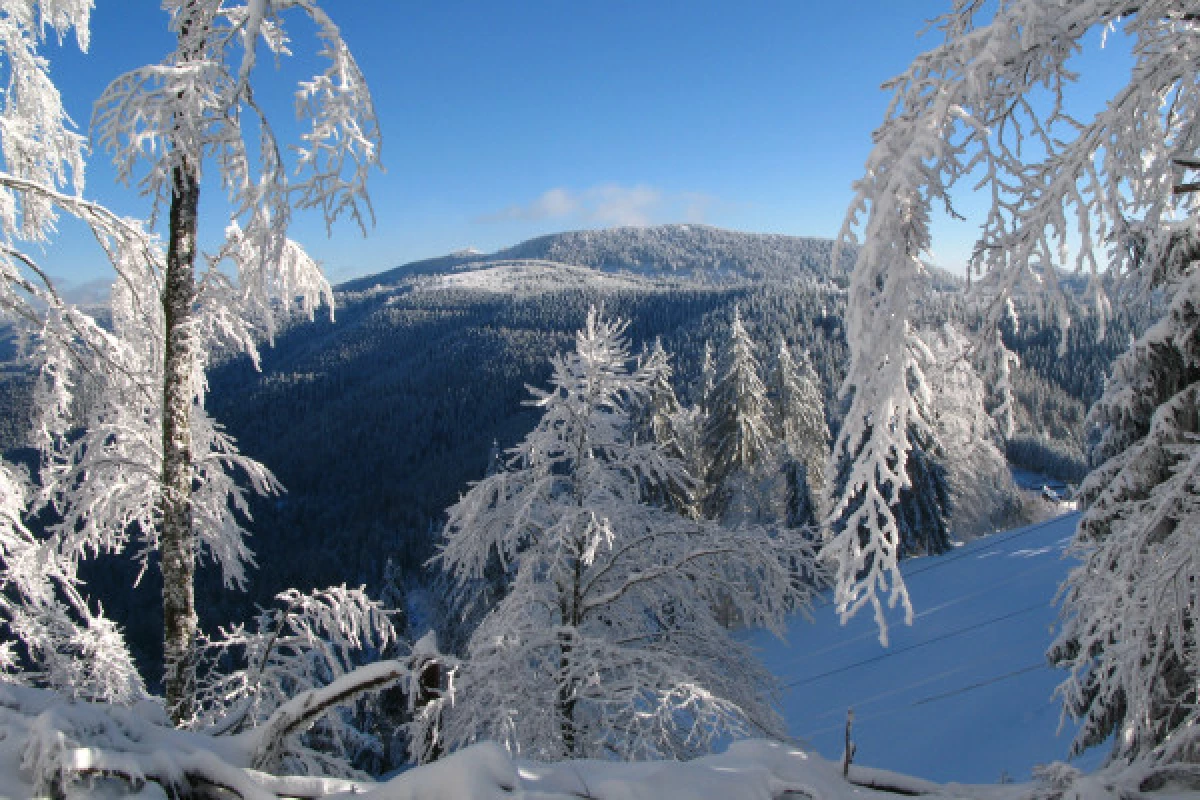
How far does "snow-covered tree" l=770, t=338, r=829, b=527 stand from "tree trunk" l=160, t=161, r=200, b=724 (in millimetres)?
21996

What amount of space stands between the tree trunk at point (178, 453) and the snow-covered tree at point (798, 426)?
2200cm

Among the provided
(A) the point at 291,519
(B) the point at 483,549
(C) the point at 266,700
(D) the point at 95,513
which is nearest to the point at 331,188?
(D) the point at 95,513

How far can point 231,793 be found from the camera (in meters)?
1.69

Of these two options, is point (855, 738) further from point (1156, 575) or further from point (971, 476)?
point (971, 476)

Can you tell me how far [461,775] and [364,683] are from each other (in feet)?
2.04

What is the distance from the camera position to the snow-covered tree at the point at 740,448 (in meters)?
24.6

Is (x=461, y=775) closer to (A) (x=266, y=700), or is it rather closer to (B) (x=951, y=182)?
(B) (x=951, y=182)

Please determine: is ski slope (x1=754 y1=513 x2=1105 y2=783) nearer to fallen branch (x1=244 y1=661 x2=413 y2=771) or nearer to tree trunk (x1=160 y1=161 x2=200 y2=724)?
tree trunk (x1=160 y1=161 x2=200 y2=724)

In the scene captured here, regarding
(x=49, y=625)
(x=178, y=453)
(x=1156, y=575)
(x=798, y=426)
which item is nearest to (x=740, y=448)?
(x=798, y=426)

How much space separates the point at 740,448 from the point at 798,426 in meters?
3.87

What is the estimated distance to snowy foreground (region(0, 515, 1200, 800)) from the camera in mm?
1587

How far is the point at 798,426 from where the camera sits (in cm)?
2733

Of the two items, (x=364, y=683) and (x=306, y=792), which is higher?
(x=364, y=683)

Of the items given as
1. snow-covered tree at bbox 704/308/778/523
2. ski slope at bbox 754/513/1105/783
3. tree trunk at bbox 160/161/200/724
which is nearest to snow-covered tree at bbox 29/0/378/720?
tree trunk at bbox 160/161/200/724
